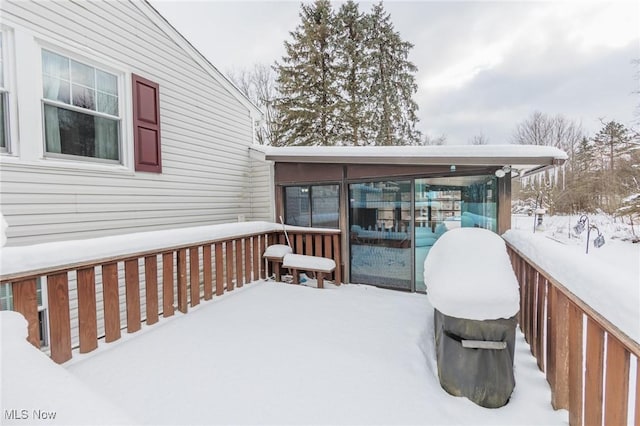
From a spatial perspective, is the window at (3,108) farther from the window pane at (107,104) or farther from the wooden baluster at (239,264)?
the wooden baluster at (239,264)

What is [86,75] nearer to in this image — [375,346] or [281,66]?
[375,346]

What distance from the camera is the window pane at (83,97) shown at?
3.76 m

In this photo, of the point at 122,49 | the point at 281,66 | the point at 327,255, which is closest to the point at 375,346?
the point at 327,255

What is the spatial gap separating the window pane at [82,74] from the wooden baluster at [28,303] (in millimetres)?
2944

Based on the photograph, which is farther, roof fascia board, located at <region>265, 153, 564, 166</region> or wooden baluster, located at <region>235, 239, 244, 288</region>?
wooden baluster, located at <region>235, 239, 244, 288</region>

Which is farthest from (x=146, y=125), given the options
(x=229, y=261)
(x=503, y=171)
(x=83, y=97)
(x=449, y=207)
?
(x=503, y=171)

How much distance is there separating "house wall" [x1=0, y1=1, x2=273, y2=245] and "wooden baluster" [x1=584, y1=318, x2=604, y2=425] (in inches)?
191

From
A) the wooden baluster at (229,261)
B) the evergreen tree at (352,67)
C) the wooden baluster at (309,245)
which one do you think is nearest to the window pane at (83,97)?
the wooden baluster at (229,261)

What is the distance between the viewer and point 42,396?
0.88 m

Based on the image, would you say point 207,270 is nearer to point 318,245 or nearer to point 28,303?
point 28,303

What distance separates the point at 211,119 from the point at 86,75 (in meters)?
2.14

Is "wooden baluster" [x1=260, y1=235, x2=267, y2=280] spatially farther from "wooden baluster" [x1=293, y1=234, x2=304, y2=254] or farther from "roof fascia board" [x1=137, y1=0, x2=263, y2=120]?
"roof fascia board" [x1=137, y1=0, x2=263, y2=120]

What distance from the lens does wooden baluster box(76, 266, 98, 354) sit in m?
2.38

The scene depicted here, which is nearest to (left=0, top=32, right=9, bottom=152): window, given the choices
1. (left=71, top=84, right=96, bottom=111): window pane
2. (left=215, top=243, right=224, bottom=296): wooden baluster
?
(left=71, top=84, right=96, bottom=111): window pane
